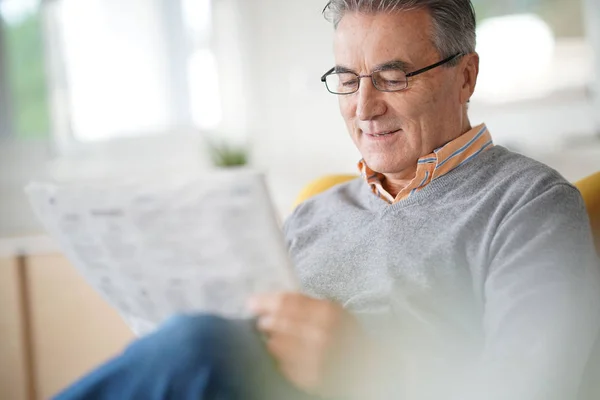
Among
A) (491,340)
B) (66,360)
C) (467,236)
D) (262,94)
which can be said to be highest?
(262,94)

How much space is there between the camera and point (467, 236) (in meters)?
1.06

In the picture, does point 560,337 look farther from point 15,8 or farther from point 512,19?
point 15,8

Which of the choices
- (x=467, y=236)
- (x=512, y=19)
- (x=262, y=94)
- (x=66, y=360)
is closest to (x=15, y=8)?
(x=262, y=94)

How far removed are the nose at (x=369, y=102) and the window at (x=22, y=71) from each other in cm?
211

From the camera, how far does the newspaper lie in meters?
0.78

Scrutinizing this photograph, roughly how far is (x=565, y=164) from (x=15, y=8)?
2.24 meters

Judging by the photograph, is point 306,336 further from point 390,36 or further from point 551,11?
point 551,11

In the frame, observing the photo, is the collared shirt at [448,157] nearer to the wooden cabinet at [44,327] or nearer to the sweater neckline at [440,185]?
A: the sweater neckline at [440,185]

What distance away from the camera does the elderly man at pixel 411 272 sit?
0.77 meters

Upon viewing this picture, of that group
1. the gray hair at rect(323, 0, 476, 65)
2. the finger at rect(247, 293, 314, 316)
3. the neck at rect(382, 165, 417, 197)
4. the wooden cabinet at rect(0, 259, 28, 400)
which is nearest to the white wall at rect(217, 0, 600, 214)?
the wooden cabinet at rect(0, 259, 28, 400)

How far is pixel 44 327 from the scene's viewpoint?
222 centimetres

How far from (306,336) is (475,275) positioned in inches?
14.5

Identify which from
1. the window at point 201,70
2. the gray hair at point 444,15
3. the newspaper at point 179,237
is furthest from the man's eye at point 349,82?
the window at point 201,70

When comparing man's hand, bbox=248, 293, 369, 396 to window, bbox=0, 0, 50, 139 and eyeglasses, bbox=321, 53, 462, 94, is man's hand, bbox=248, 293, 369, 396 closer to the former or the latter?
eyeglasses, bbox=321, 53, 462, 94
